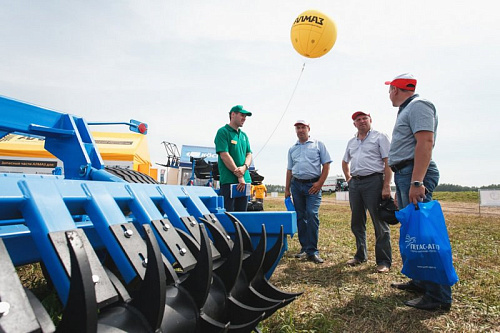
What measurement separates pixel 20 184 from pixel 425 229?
237 centimetres

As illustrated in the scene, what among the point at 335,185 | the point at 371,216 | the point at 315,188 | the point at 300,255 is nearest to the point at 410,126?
the point at 371,216

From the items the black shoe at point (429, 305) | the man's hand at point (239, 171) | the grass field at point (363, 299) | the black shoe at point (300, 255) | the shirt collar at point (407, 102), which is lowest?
the black shoe at point (300, 255)

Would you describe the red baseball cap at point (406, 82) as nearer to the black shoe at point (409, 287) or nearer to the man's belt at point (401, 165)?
the man's belt at point (401, 165)

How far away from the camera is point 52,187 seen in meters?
1.20

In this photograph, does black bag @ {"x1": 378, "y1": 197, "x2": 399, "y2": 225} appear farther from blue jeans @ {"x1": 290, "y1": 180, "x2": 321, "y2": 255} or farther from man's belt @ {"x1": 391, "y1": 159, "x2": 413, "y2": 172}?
blue jeans @ {"x1": 290, "y1": 180, "x2": 321, "y2": 255}

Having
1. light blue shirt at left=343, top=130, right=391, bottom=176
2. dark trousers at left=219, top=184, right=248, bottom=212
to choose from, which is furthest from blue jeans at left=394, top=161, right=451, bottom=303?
dark trousers at left=219, top=184, right=248, bottom=212

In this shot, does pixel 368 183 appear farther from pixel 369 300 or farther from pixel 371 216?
pixel 369 300

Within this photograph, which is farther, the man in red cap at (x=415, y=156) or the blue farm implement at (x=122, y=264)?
the man in red cap at (x=415, y=156)

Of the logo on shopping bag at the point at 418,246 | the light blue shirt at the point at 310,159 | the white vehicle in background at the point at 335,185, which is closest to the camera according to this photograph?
the logo on shopping bag at the point at 418,246

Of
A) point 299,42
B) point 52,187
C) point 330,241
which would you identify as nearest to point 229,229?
point 52,187

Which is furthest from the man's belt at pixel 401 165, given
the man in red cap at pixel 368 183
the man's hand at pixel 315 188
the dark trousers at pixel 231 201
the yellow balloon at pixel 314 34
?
the yellow balloon at pixel 314 34

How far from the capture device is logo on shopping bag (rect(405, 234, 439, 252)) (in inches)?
86.0

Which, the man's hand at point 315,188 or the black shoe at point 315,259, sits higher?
the man's hand at point 315,188

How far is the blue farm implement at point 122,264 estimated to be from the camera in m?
0.82
